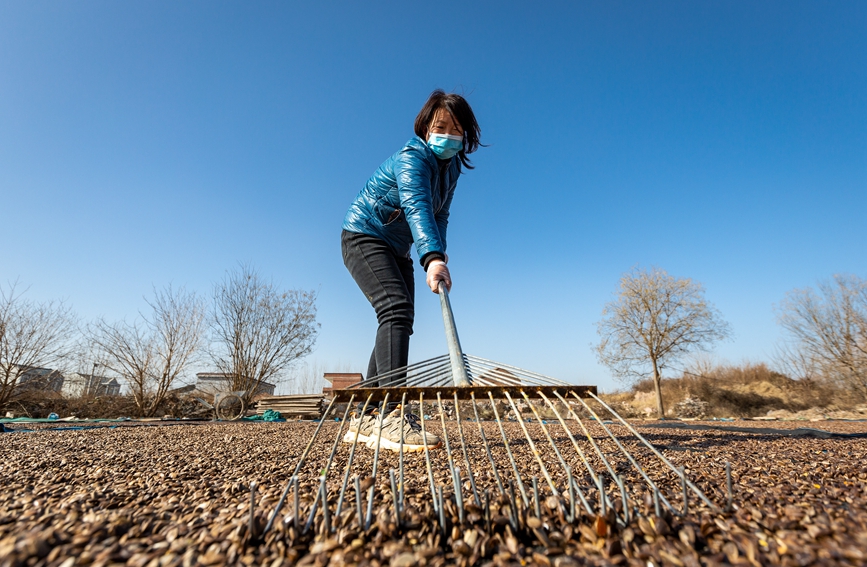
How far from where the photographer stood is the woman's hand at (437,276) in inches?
77.2

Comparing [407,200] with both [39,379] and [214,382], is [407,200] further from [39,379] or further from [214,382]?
[39,379]

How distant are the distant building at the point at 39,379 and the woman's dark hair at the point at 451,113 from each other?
40.7 feet

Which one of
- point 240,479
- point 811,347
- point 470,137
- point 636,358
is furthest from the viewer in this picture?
point 636,358

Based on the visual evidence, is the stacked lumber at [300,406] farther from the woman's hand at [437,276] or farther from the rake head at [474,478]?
the woman's hand at [437,276]

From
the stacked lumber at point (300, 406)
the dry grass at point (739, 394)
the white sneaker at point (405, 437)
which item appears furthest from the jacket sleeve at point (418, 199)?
the dry grass at point (739, 394)

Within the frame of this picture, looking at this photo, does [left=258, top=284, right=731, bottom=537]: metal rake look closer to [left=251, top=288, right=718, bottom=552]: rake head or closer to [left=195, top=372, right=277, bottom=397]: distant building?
[left=251, top=288, right=718, bottom=552]: rake head

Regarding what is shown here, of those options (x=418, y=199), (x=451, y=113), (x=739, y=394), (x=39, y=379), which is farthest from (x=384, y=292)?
(x=739, y=394)

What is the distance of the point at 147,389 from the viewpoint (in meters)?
10.2

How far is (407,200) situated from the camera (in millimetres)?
2256

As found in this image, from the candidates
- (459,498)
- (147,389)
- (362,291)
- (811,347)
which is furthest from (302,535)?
(811,347)

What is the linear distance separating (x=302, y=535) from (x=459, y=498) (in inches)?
12.5

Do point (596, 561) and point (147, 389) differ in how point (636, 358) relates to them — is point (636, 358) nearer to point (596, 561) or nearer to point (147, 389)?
point (147, 389)

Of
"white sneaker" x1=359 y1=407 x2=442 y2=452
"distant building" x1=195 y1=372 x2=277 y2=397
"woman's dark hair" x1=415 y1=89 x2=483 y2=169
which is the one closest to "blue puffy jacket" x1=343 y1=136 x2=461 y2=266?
"woman's dark hair" x1=415 y1=89 x2=483 y2=169

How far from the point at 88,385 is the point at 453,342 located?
1343 centimetres
